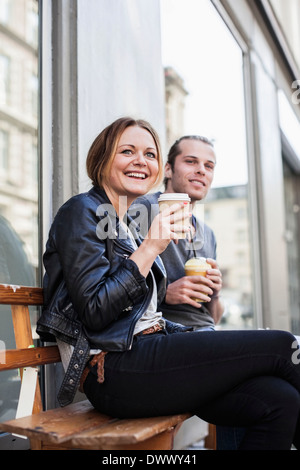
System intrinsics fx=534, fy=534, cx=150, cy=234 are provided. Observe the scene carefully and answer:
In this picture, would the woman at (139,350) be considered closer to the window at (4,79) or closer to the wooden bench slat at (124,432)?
the wooden bench slat at (124,432)

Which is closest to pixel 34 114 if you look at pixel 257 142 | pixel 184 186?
pixel 184 186

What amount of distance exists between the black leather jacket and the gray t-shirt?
2.25 feet

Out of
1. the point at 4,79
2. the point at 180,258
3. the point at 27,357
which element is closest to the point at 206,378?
the point at 27,357

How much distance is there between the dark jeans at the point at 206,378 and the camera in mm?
1630

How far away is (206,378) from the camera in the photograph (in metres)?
1.63

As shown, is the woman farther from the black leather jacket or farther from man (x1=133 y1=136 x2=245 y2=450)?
man (x1=133 y1=136 x2=245 y2=450)

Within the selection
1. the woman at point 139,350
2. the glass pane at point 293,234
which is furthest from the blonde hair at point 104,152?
the glass pane at point 293,234

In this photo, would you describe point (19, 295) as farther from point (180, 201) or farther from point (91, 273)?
point (180, 201)

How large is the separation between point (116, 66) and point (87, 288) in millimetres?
1713

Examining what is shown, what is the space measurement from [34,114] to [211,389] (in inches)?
61.5

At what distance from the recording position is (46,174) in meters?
2.53

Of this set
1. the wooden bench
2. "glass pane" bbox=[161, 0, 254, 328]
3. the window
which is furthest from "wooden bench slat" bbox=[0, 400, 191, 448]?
"glass pane" bbox=[161, 0, 254, 328]

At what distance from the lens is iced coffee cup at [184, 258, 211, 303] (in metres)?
2.43
